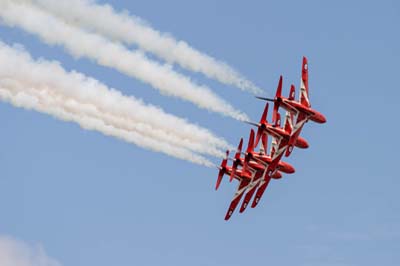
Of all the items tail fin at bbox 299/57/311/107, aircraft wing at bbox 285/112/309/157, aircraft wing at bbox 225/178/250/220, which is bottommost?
aircraft wing at bbox 225/178/250/220

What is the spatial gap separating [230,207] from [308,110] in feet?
29.6

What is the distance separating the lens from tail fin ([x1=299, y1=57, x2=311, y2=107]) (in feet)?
331

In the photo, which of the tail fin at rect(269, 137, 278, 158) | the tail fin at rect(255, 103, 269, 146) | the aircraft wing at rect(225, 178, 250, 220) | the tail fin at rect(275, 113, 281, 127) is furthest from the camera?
the aircraft wing at rect(225, 178, 250, 220)

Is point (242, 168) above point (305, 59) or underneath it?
underneath

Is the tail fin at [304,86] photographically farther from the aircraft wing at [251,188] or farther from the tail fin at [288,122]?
the aircraft wing at [251,188]

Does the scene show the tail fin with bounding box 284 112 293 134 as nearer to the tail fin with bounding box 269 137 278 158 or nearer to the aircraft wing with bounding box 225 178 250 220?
the tail fin with bounding box 269 137 278 158

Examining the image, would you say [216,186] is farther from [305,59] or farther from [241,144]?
[305,59]

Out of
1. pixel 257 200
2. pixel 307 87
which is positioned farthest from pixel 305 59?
pixel 257 200

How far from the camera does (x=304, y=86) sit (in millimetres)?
101625

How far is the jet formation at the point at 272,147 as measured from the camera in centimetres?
9919

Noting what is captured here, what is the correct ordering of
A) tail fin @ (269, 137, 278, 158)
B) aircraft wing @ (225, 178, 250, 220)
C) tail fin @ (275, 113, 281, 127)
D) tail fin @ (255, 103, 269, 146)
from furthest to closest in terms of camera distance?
aircraft wing @ (225, 178, 250, 220) < tail fin @ (269, 137, 278, 158) < tail fin @ (275, 113, 281, 127) < tail fin @ (255, 103, 269, 146)

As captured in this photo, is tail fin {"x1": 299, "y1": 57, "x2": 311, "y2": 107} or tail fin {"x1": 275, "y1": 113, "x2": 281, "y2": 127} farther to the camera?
tail fin {"x1": 275, "y1": 113, "x2": 281, "y2": 127}

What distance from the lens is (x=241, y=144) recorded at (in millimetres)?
99312

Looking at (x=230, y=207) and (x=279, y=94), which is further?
(x=230, y=207)
